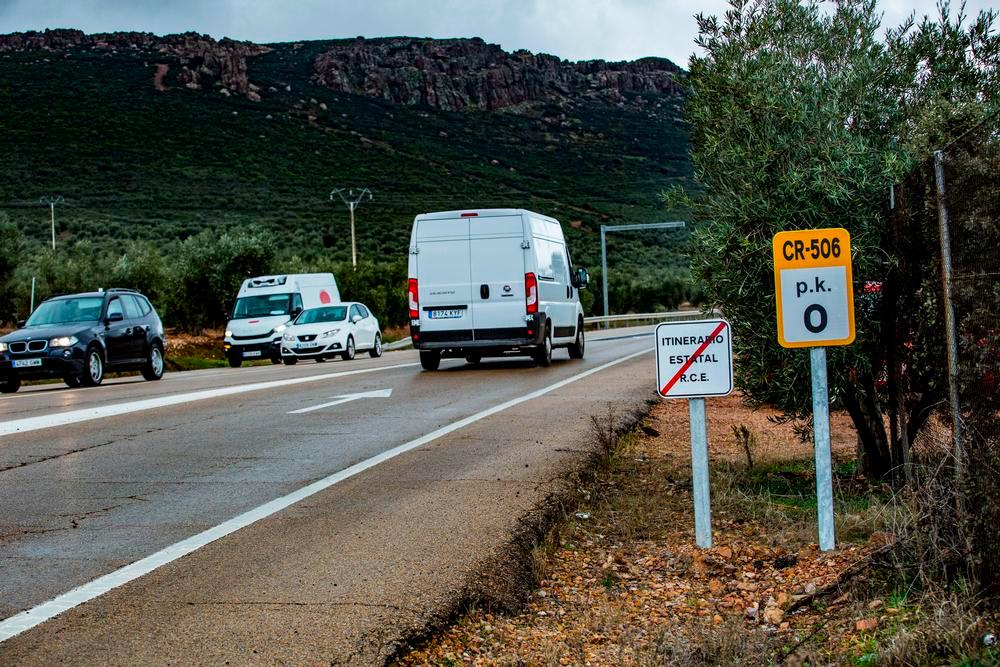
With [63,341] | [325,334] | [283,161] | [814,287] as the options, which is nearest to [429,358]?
[63,341]

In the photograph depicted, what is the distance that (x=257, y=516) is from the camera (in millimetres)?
6934

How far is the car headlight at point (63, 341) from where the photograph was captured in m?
20.0

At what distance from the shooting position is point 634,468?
935cm

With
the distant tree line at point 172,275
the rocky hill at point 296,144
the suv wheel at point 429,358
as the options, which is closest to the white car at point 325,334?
the suv wheel at point 429,358

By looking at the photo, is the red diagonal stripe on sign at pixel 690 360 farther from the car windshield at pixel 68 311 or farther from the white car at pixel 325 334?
the white car at pixel 325 334

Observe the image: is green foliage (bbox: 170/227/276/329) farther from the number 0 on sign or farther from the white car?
the number 0 on sign

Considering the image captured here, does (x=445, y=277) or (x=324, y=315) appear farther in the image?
(x=324, y=315)

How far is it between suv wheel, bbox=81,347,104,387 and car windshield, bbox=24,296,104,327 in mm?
757

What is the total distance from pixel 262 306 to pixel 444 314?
1433cm

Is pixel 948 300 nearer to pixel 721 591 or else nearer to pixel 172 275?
pixel 721 591

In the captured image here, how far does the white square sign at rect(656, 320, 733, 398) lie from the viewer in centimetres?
606

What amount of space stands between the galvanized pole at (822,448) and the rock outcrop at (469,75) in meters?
120

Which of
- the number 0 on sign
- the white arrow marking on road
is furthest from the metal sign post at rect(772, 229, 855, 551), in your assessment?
the white arrow marking on road

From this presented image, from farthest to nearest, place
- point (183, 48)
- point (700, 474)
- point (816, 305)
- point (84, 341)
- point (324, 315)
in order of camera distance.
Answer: point (183, 48)
point (324, 315)
point (84, 341)
point (700, 474)
point (816, 305)
